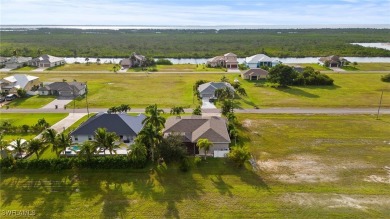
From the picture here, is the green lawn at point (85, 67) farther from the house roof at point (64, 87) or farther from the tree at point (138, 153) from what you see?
the tree at point (138, 153)

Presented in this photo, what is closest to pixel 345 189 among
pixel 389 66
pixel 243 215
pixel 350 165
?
pixel 350 165

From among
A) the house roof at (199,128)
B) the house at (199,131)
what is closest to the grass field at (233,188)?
the house at (199,131)

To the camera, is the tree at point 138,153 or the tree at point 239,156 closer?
the tree at point 138,153

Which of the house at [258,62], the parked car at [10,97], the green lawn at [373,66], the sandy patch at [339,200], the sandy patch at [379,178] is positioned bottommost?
the sandy patch at [339,200]

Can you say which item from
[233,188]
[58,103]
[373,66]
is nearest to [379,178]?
[233,188]

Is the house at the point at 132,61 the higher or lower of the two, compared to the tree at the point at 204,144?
higher

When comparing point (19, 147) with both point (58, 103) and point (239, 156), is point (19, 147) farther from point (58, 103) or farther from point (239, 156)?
point (58, 103)

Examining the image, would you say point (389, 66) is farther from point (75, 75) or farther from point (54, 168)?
point (54, 168)
